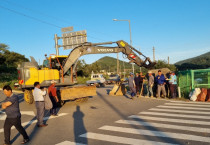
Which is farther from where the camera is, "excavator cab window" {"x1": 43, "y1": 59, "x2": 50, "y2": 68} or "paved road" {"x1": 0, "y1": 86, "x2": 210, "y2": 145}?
"excavator cab window" {"x1": 43, "y1": 59, "x2": 50, "y2": 68}

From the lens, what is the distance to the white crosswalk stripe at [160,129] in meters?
5.09

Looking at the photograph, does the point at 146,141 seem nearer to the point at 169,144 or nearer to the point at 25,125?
the point at 169,144

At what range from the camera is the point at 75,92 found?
11.1 m

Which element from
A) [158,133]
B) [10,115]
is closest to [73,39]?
[10,115]

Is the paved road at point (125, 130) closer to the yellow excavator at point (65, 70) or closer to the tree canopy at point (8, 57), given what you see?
the yellow excavator at point (65, 70)

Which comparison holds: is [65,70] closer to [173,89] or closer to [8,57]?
[173,89]

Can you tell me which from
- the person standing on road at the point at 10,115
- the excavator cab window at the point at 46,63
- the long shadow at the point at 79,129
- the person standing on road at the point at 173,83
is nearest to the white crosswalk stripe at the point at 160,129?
the long shadow at the point at 79,129

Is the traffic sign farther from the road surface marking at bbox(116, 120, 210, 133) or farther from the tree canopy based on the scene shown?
the tree canopy

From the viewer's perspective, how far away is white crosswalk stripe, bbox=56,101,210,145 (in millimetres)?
5090

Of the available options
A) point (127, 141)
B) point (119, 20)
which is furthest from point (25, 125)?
point (119, 20)

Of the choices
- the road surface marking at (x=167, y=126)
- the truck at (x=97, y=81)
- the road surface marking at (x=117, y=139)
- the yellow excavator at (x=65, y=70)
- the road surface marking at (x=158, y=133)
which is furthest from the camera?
the truck at (x=97, y=81)

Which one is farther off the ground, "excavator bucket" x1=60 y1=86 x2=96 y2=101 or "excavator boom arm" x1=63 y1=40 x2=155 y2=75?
"excavator boom arm" x1=63 y1=40 x2=155 y2=75

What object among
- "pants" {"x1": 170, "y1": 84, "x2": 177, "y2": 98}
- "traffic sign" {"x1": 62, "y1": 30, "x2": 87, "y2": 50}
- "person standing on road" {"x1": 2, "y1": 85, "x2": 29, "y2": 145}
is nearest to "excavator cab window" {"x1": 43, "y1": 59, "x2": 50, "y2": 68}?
"person standing on road" {"x1": 2, "y1": 85, "x2": 29, "y2": 145}

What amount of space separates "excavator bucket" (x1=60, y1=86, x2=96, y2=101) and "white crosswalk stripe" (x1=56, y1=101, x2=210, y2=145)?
431 centimetres
